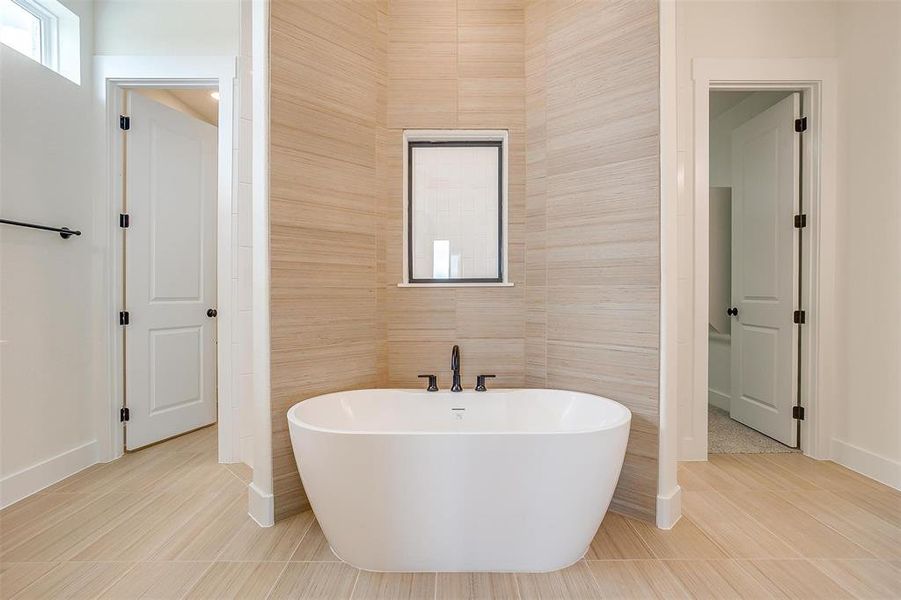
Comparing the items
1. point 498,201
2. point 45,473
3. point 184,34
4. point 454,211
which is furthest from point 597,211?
point 45,473

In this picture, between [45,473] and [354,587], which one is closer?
[354,587]

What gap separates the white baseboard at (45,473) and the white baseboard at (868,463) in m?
4.41

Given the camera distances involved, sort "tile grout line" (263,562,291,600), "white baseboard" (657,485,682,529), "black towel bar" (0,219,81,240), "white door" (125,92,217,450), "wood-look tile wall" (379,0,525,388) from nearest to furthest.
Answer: "tile grout line" (263,562,291,600) → "white baseboard" (657,485,682,529) → "black towel bar" (0,219,81,240) → "wood-look tile wall" (379,0,525,388) → "white door" (125,92,217,450)

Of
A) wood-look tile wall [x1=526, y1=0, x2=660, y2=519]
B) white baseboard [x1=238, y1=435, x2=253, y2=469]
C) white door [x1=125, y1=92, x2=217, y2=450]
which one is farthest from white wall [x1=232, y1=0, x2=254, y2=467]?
wood-look tile wall [x1=526, y1=0, x2=660, y2=519]

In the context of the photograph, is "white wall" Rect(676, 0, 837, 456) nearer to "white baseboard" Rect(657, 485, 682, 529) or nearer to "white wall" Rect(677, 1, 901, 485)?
"white wall" Rect(677, 1, 901, 485)

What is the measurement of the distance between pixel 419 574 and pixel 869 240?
293 cm

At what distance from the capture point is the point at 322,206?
218 centimetres

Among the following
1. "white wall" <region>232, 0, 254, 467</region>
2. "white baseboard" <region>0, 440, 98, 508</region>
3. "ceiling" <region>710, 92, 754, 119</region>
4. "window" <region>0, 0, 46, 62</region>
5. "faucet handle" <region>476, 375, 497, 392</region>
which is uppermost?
"ceiling" <region>710, 92, 754, 119</region>

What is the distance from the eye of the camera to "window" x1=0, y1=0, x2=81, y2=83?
232 centimetres

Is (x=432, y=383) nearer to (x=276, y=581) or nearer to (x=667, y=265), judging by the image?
(x=276, y=581)

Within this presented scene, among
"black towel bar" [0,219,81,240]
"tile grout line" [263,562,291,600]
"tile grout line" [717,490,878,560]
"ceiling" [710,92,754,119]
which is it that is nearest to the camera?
"tile grout line" [263,562,291,600]

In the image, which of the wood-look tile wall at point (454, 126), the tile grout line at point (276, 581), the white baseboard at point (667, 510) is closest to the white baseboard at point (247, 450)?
the wood-look tile wall at point (454, 126)

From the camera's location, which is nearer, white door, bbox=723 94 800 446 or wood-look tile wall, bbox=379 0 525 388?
wood-look tile wall, bbox=379 0 525 388

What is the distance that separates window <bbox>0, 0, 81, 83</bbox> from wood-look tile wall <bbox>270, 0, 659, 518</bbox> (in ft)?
4.92
